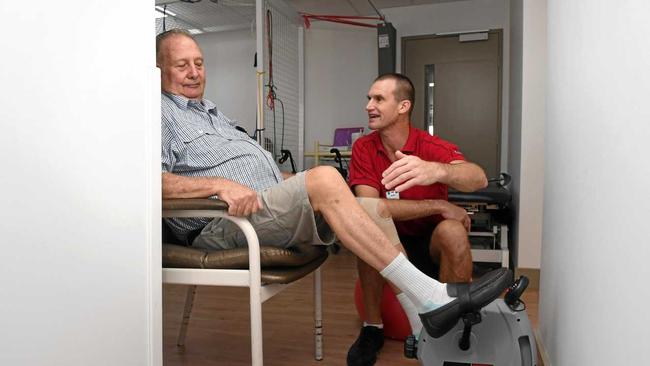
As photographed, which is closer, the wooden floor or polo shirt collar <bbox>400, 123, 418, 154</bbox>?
the wooden floor

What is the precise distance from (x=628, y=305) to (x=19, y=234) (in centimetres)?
101

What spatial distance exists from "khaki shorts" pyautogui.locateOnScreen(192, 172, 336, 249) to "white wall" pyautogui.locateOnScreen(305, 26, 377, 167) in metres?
4.67

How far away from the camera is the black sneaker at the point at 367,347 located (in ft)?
5.92

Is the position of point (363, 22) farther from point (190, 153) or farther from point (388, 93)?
point (190, 153)

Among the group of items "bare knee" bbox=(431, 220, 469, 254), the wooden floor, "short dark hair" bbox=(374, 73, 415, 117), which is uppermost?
"short dark hair" bbox=(374, 73, 415, 117)

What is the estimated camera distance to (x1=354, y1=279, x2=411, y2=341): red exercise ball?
2078 mm

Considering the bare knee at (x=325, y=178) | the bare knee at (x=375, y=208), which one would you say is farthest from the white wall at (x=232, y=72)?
the bare knee at (x=325, y=178)

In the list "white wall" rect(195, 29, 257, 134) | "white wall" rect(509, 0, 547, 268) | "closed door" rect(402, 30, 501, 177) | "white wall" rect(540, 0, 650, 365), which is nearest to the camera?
"white wall" rect(540, 0, 650, 365)

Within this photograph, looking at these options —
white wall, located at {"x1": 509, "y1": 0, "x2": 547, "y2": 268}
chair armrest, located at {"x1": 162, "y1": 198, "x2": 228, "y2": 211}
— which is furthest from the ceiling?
chair armrest, located at {"x1": 162, "y1": 198, "x2": 228, "y2": 211}

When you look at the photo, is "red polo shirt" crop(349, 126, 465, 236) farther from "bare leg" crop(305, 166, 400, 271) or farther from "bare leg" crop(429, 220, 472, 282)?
"bare leg" crop(305, 166, 400, 271)

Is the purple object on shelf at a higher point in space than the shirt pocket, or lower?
higher

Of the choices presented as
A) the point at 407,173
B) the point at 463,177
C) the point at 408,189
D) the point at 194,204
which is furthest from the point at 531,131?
the point at 194,204

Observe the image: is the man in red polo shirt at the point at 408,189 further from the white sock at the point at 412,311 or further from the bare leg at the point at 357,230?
the bare leg at the point at 357,230

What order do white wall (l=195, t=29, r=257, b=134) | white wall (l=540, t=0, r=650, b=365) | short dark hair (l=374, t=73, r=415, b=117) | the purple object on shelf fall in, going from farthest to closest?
white wall (l=195, t=29, r=257, b=134) → the purple object on shelf → short dark hair (l=374, t=73, r=415, b=117) → white wall (l=540, t=0, r=650, b=365)
